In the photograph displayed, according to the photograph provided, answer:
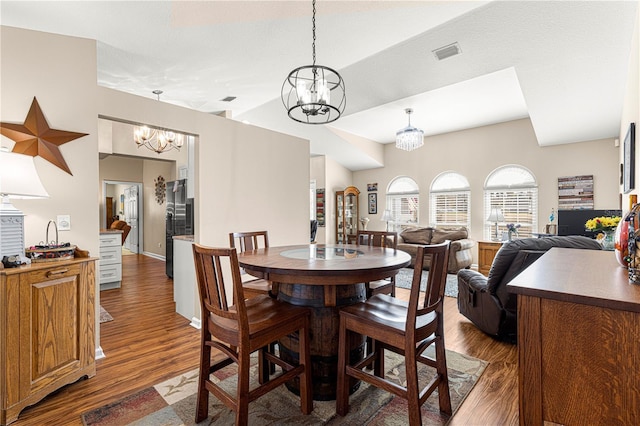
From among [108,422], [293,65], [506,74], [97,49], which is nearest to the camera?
[108,422]

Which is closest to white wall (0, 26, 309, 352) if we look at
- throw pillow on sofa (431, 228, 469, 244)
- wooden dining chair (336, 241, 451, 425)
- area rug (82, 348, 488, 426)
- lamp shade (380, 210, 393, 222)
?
area rug (82, 348, 488, 426)

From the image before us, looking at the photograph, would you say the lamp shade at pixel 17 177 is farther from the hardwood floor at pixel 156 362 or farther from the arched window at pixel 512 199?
the arched window at pixel 512 199

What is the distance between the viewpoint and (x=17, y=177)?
1.83 m

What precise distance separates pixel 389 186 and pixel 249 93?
473 cm

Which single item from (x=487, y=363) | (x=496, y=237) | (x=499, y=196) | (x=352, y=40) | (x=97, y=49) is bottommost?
(x=487, y=363)

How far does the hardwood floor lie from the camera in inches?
72.8

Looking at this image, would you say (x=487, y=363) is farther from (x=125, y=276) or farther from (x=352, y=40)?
(x=125, y=276)

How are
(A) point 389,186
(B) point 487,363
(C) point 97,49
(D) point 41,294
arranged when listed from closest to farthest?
(D) point 41,294 < (B) point 487,363 < (C) point 97,49 < (A) point 389,186

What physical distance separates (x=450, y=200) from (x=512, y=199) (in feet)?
3.91

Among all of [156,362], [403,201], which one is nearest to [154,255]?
[156,362]

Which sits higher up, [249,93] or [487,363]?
[249,93]

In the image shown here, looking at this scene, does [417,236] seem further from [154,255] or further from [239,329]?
[154,255]

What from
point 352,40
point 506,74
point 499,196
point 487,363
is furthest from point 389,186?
point 487,363

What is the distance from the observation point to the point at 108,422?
175 centimetres
